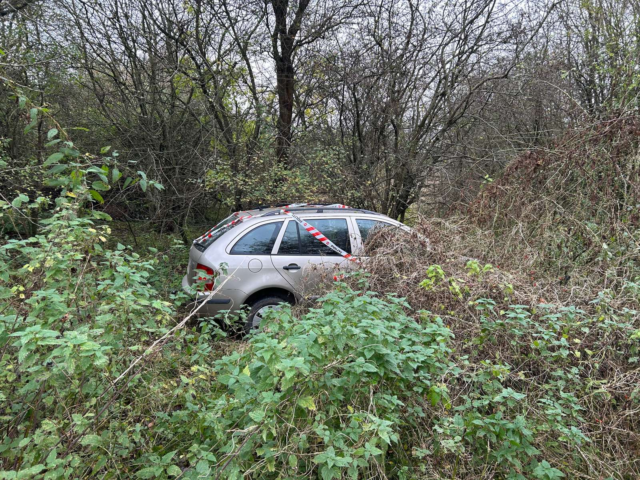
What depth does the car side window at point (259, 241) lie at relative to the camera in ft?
15.4

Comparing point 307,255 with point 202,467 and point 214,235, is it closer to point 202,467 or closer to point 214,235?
point 214,235

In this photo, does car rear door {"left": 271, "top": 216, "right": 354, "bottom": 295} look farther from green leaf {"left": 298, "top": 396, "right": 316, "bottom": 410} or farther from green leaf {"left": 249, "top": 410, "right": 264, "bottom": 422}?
green leaf {"left": 249, "top": 410, "right": 264, "bottom": 422}

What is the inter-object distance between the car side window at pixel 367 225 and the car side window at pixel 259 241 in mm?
1095

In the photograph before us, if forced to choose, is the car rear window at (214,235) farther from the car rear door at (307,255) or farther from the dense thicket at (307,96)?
the dense thicket at (307,96)

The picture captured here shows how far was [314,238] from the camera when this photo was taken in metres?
4.96

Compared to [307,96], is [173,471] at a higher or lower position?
lower

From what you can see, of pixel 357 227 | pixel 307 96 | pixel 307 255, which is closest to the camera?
pixel 307 255

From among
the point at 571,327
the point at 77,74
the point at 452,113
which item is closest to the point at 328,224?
the point at 571,327

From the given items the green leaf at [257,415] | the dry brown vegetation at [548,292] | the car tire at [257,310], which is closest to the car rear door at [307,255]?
the car tire at [257,310]

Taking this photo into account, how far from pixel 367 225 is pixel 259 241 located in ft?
4.85

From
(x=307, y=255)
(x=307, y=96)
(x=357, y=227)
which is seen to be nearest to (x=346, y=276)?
(x=307, y=255)

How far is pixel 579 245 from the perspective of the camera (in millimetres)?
4629

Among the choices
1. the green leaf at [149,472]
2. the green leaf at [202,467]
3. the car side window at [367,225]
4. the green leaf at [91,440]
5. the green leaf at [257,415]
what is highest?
the car side window at [367,225]

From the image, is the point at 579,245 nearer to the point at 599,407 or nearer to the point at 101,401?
the point at 599,407
